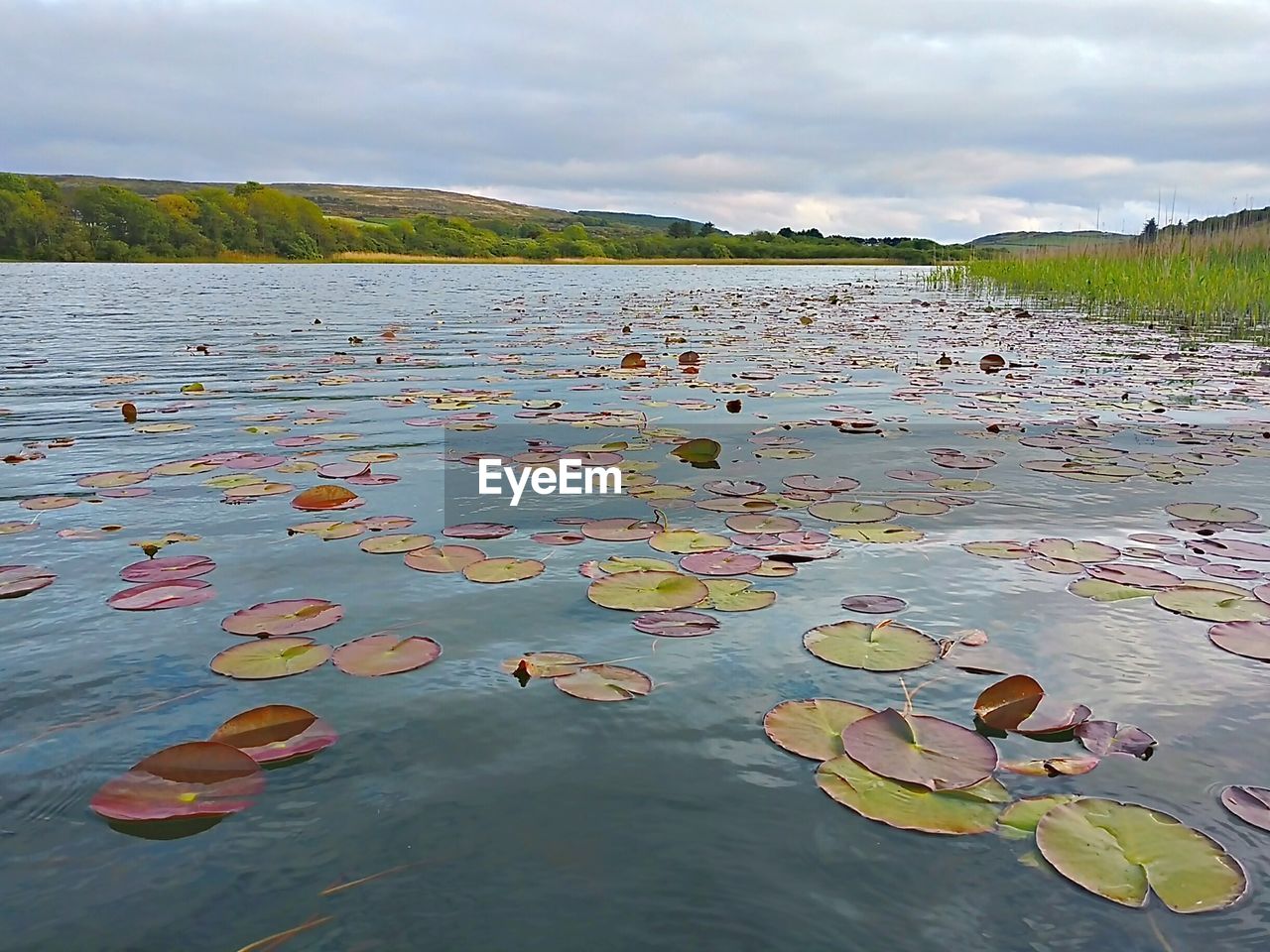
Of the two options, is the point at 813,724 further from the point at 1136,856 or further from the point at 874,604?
the point at 874,604

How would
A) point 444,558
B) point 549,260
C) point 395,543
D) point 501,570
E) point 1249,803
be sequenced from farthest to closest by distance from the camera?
point 549,260
point 395,543
point 444,558
point 501,570
point 1249,803

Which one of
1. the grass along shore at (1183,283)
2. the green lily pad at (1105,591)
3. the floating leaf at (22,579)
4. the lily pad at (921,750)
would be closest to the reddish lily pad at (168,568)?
the floating leaf at (22,579)

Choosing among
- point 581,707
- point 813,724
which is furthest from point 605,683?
point 813,724

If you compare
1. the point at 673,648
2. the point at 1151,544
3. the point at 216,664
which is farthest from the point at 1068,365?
the point at 216,664

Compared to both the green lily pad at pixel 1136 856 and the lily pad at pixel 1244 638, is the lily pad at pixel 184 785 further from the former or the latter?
the lily pad at pixel 1244 638

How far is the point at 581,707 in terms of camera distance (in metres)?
2.22

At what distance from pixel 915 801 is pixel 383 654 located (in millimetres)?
1483

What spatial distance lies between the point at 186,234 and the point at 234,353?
204ft

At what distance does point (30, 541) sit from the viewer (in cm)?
349

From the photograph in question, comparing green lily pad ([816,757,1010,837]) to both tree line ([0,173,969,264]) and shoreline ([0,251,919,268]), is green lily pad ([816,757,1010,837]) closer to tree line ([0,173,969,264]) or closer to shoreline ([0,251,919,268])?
tree line ([0,173,969,264])

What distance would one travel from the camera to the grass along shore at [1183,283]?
46.0ft

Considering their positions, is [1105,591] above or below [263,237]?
below

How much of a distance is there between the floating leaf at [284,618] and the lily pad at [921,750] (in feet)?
5.35

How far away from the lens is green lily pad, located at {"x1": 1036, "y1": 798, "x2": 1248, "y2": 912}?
1.51 meters
